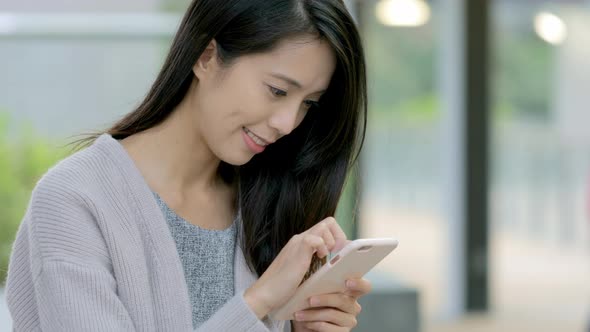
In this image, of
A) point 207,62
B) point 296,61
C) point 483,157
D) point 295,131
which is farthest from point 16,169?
point 483,157

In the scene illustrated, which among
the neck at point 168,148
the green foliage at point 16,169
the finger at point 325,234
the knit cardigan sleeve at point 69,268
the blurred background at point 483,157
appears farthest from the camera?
the blurred background at point 483,157

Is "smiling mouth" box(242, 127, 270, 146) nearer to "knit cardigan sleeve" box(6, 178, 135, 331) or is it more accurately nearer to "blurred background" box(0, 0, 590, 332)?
"knit cardigan sleeve" box(6, 178, 135, 331)

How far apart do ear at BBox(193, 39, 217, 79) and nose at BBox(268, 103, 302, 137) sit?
5.3 inches

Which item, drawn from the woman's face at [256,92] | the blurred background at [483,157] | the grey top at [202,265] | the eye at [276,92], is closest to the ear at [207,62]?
the woman's face at [256,92]

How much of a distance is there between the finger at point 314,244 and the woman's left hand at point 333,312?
0.53 ft

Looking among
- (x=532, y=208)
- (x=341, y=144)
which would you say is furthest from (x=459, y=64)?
(x=341, y=144)

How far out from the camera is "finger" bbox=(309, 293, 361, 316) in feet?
6.02

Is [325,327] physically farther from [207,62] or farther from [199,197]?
[207,62]

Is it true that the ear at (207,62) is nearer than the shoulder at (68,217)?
No

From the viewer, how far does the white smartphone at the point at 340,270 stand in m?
1.68

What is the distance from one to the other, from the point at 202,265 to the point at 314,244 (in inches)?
10.7

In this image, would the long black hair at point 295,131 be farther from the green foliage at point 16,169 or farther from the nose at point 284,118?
the green foliage at point 16,169

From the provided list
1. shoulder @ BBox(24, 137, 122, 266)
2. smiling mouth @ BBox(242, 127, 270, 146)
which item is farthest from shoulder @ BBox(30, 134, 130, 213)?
smiling mouth @ BBox(242, 127, 270, 146)

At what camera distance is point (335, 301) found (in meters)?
1.86
